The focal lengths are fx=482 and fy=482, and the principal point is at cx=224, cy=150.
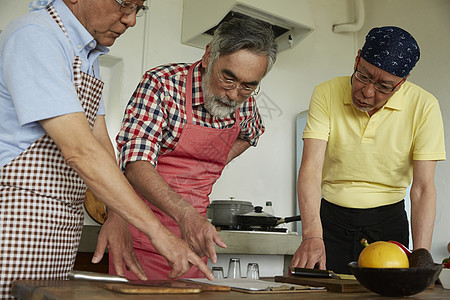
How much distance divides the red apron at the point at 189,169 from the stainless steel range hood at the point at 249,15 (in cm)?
127

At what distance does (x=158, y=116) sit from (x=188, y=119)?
131mm

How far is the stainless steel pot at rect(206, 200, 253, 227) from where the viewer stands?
268 cm

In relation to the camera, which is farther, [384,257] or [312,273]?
[312,273]

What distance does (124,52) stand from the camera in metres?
3.03

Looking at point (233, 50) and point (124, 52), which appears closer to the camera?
point (233, 50)

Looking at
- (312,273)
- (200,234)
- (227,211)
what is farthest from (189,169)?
(227,211)

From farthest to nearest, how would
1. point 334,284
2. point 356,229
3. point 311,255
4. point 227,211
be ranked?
point 227,211 < point 356,229 < point 311,255 < point 334,284

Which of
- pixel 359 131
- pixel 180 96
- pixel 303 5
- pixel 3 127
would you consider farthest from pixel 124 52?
pixel 3 127

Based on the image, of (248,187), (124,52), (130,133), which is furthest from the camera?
(248,187)

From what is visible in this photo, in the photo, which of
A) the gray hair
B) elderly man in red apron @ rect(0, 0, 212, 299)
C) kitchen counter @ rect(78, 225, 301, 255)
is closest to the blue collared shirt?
elderly man in red apron @ rect(0, 0, 212, 299)

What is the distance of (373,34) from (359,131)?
13.3 inches

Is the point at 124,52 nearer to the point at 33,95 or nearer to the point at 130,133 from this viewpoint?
the point at 130,133

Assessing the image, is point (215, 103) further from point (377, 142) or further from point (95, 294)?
point (95, 294)

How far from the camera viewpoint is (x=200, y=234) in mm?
1243
